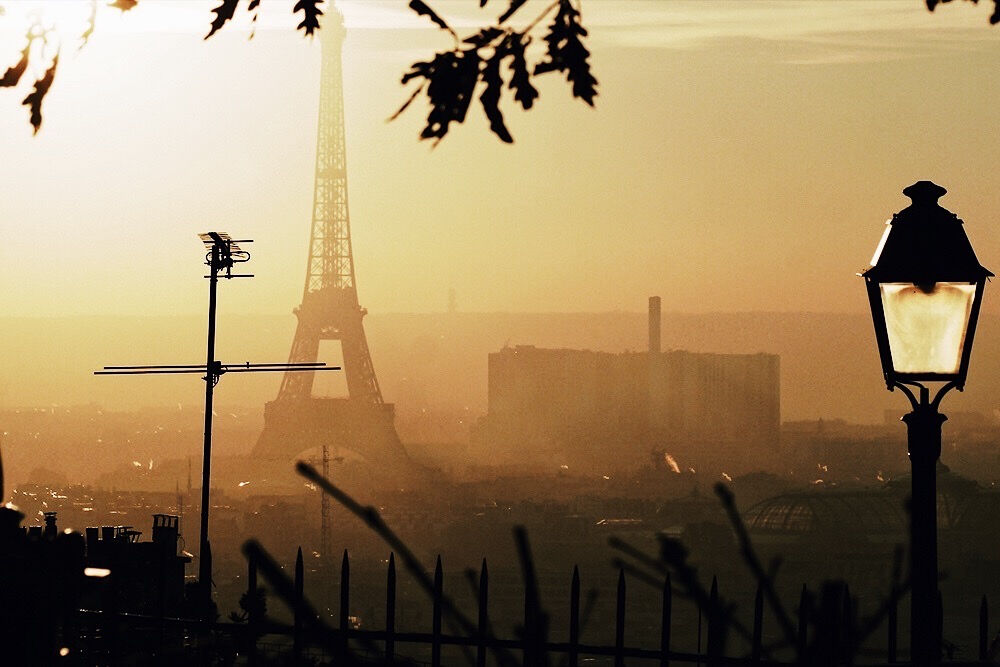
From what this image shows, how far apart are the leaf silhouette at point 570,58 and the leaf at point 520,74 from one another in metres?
0.04

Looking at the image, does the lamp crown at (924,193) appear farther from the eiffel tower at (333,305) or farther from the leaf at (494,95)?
the eiffel tower at (333,305)

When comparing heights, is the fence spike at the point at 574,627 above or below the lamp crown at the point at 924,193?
below

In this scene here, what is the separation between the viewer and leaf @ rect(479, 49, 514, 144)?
354cm

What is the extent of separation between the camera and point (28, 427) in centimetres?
11562

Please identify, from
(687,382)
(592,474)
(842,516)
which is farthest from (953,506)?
(687,382)

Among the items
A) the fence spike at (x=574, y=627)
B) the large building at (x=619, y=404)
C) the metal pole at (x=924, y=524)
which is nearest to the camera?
the fence spike at (x=574, y=627)

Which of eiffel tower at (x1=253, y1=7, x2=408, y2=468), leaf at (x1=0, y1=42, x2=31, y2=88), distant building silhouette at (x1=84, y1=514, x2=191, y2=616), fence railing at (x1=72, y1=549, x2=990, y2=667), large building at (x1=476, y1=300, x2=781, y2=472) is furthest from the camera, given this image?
large building at (x1=476, y1=300, x2=781, y2=472)

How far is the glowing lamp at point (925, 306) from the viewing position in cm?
538

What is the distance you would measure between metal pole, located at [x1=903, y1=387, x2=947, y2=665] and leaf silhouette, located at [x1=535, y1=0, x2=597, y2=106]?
156 centimetres

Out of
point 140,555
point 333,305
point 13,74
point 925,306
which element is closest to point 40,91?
point 13,74

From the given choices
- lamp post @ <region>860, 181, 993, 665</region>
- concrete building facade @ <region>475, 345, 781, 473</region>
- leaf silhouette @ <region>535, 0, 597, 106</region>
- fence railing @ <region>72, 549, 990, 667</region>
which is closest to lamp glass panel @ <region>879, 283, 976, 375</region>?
lamp post @ <region>860, 181, 993, 665</region>

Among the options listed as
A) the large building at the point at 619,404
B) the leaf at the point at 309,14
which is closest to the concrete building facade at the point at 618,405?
the large building at the point at 619,404

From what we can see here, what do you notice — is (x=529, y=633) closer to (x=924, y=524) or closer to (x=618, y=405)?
(x=924, y=524)

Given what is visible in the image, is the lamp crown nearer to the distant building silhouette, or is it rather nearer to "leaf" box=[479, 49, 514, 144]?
"leaf" box=[479, 49, 514, 144]
